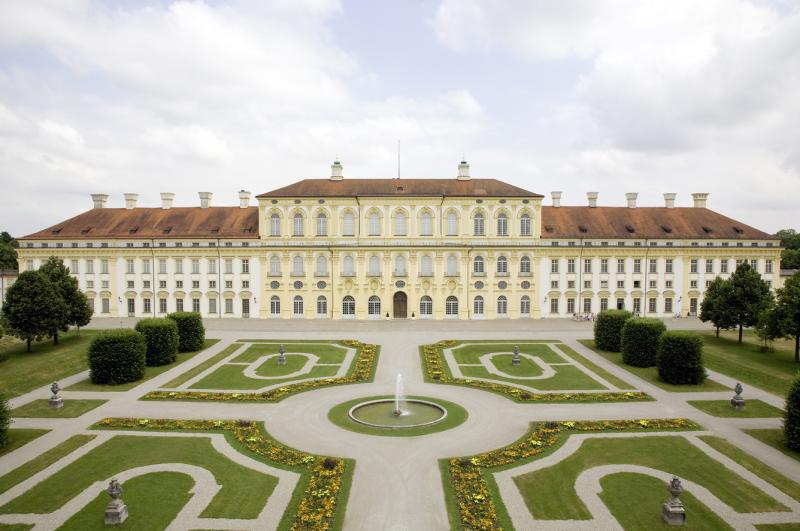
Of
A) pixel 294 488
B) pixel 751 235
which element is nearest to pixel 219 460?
pixel 294 488

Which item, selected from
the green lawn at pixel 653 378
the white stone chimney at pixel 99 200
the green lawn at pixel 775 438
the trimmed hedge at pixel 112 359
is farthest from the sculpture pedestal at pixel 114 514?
the white stone chimney at pixel 99 200

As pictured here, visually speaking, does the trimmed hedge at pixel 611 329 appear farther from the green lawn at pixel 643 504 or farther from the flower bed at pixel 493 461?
the green lawn at pixel 643 504

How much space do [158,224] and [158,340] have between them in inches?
1311

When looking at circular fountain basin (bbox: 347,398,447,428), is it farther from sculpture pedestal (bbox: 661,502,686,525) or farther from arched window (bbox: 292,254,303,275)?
arched window (bbox: 292,254,303,275)

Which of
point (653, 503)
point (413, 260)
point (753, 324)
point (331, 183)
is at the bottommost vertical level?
point (653, 503)

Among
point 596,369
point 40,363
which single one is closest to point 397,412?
point 596,369

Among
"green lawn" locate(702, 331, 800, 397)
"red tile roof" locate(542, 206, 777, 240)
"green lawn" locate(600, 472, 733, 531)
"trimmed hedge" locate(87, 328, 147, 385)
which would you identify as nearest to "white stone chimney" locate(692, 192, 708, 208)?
"red tile roof" locate(542, 206, 777, 240)

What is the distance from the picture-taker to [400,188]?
6819 centimetres

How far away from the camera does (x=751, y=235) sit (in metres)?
68.6

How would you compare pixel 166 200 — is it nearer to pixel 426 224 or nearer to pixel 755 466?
pixel 426 224

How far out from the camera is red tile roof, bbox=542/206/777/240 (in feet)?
224

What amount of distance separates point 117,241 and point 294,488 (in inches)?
2326

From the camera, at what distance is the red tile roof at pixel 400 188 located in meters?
66.9

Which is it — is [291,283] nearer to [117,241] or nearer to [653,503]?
[117,241]
